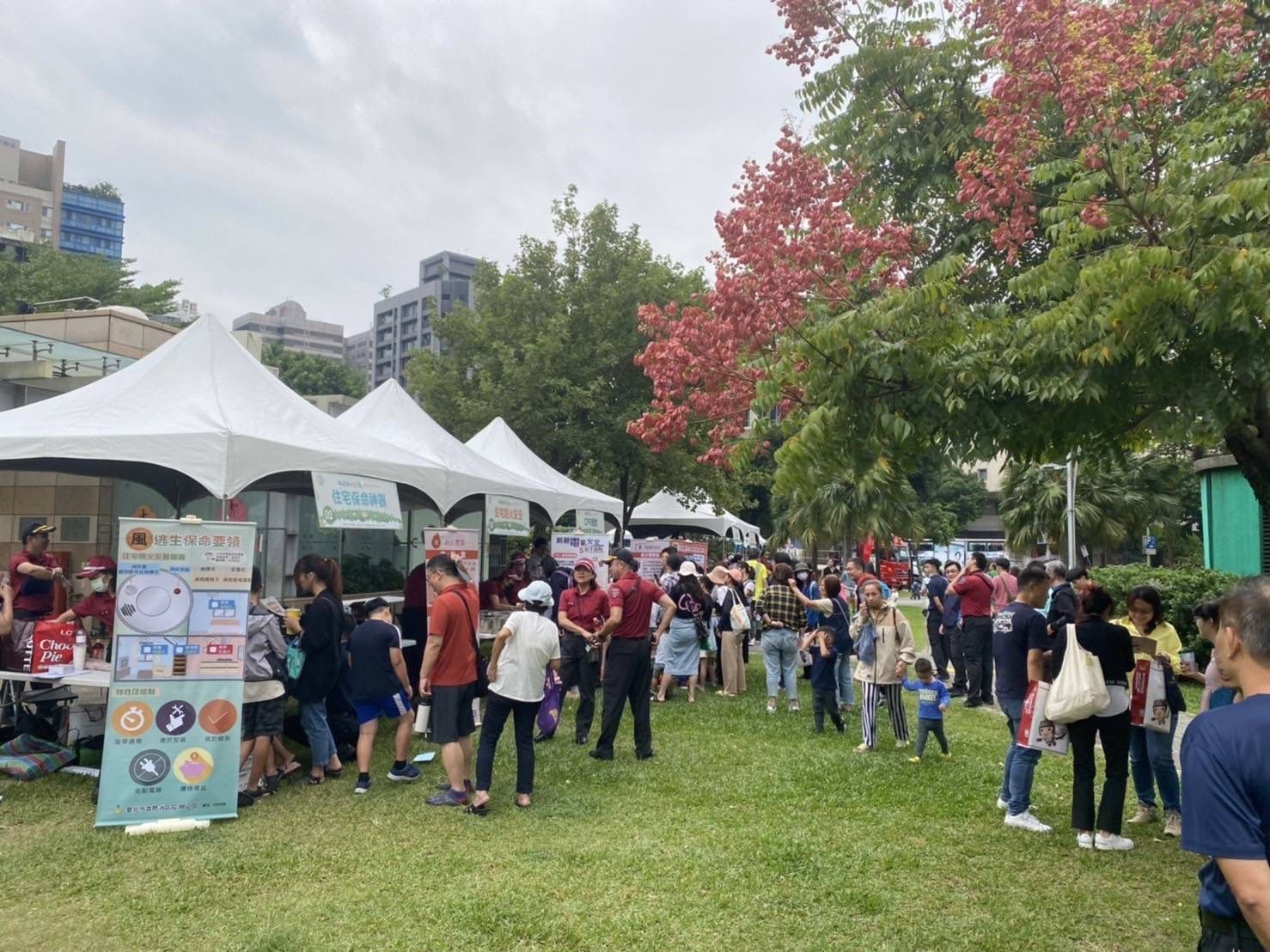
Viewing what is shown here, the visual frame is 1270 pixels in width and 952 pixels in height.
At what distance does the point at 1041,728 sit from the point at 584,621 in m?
4.12

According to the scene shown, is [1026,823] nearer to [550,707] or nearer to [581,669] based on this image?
[550,707]

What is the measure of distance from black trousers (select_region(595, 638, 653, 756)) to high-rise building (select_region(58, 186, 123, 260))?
98.8 meters

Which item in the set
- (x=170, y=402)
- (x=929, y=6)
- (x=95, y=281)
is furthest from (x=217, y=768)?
(x=95, y=281)

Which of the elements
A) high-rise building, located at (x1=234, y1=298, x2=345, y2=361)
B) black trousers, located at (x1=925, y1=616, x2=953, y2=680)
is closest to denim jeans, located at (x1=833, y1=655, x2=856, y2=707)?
black trousers, located at (x1=925, y1=616, x2=953, y2=680)

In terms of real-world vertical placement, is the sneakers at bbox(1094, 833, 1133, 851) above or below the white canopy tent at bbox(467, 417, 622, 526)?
below

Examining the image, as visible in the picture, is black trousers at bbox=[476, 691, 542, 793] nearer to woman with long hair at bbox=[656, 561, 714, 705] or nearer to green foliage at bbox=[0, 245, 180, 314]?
woman with long hair at bbox=[656, 561, 714, 705]

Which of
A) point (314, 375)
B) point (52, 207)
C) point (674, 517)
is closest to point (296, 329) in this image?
point (52, 207)

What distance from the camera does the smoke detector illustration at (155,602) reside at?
580 centimetres

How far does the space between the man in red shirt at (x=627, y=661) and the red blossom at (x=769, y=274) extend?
75.3 inches

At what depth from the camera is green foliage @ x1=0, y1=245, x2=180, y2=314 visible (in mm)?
29922

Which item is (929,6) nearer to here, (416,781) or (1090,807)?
(1090,807)

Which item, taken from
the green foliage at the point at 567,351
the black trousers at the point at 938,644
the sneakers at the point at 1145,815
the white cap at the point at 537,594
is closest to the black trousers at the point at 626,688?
the white cap at the point at 537,594

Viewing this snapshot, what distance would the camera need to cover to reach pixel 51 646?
6621mm

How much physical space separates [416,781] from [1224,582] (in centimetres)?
1271
